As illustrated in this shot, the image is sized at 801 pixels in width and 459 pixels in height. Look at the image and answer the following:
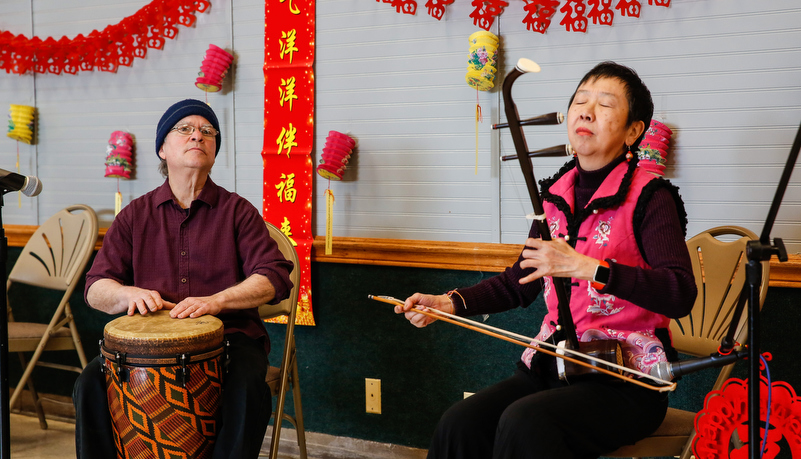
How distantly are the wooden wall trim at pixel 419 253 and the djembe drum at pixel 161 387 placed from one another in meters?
1.04

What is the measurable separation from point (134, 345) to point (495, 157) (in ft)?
5.08

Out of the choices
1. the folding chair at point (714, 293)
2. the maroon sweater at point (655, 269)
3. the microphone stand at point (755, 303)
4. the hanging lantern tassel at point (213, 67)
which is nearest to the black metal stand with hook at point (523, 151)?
the maroon sweater at point (655, 269)

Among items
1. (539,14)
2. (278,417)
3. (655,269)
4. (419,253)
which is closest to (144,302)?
(278,417)

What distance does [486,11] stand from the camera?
8.16 ft

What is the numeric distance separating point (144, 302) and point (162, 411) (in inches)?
15.8

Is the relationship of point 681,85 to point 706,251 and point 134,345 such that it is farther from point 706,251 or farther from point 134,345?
point 134,345

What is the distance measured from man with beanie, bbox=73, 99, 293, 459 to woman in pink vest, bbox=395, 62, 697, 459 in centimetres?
62

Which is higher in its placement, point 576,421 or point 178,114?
point 178,114

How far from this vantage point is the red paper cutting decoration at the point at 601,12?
2322mm

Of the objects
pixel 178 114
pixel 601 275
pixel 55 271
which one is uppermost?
pixel 178 114

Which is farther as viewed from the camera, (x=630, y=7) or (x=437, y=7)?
(x=437, y=7)

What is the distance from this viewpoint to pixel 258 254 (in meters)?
2.13

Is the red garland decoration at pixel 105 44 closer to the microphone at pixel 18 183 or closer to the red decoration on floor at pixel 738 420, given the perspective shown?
the microphone at pixel 18 183

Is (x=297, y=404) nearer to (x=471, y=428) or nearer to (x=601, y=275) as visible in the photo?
(x=471, y=428)
